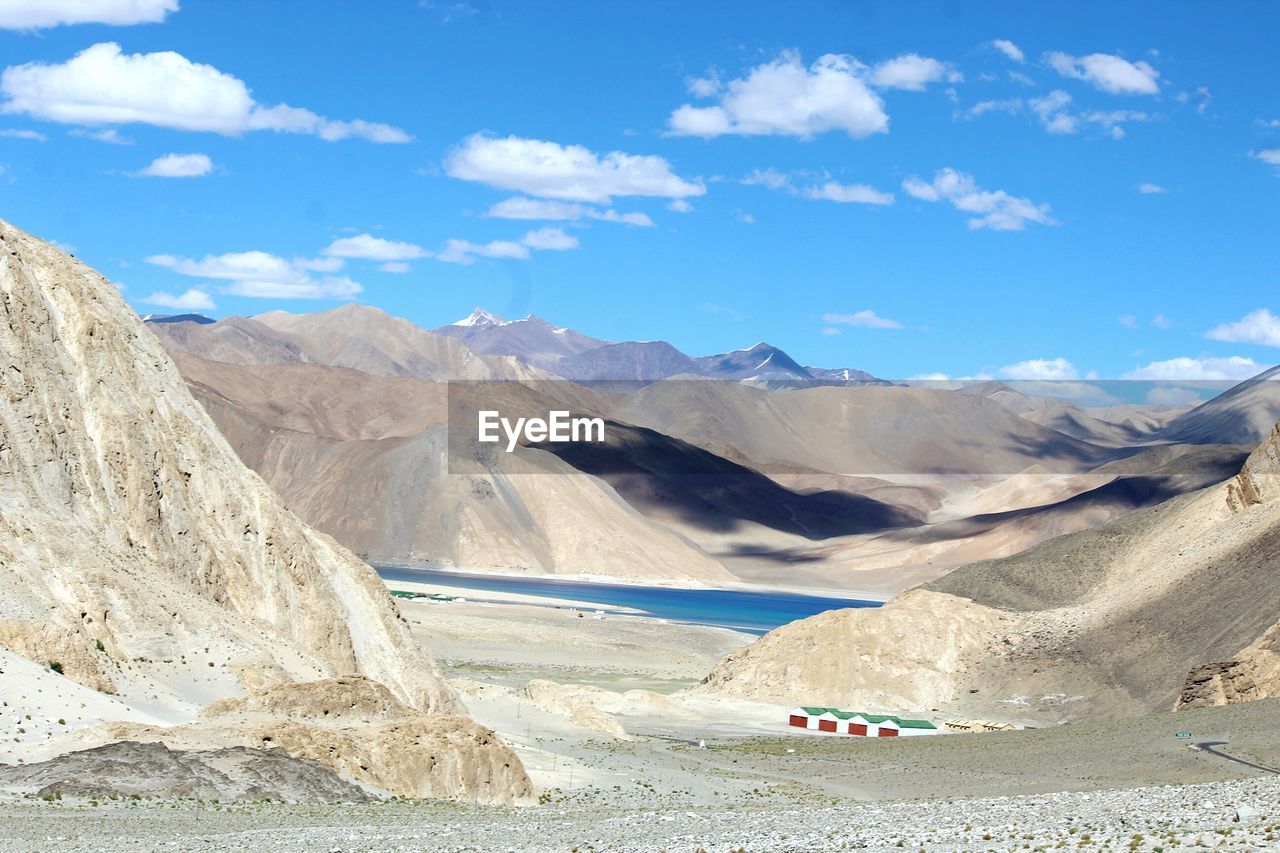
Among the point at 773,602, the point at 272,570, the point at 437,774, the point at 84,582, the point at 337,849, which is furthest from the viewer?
the point at 773,602

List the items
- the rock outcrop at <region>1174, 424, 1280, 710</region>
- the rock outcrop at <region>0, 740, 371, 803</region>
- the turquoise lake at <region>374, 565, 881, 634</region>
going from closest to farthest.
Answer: the rock outcrop at <region>0, 740, 371, 803</region> < the rock outcrop at <region>1174, 424, 1280, 710</region> < the turquoise lake at <region>374, 565, 881, 634</region>

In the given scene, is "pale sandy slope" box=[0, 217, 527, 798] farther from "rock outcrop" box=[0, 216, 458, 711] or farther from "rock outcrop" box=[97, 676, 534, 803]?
"rock outcrop" box=[97, 676, 534, 803]

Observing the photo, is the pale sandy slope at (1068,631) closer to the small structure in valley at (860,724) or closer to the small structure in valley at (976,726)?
the small structure in valley at (976,726)

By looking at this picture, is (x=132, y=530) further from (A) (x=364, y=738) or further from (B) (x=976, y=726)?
(B) (x=976, y=726)

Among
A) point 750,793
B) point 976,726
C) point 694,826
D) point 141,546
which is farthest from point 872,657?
point 694,826

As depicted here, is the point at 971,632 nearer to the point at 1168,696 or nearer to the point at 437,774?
the point at 1168,696

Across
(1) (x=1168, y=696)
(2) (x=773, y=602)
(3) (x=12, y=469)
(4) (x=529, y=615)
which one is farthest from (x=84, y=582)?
(2) (x=773, y=602)

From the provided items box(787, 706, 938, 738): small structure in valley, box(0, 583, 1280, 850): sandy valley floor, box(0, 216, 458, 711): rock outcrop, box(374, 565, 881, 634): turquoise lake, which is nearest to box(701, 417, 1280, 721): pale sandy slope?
box(0, 583, 1280, 850): sandy valley floor
